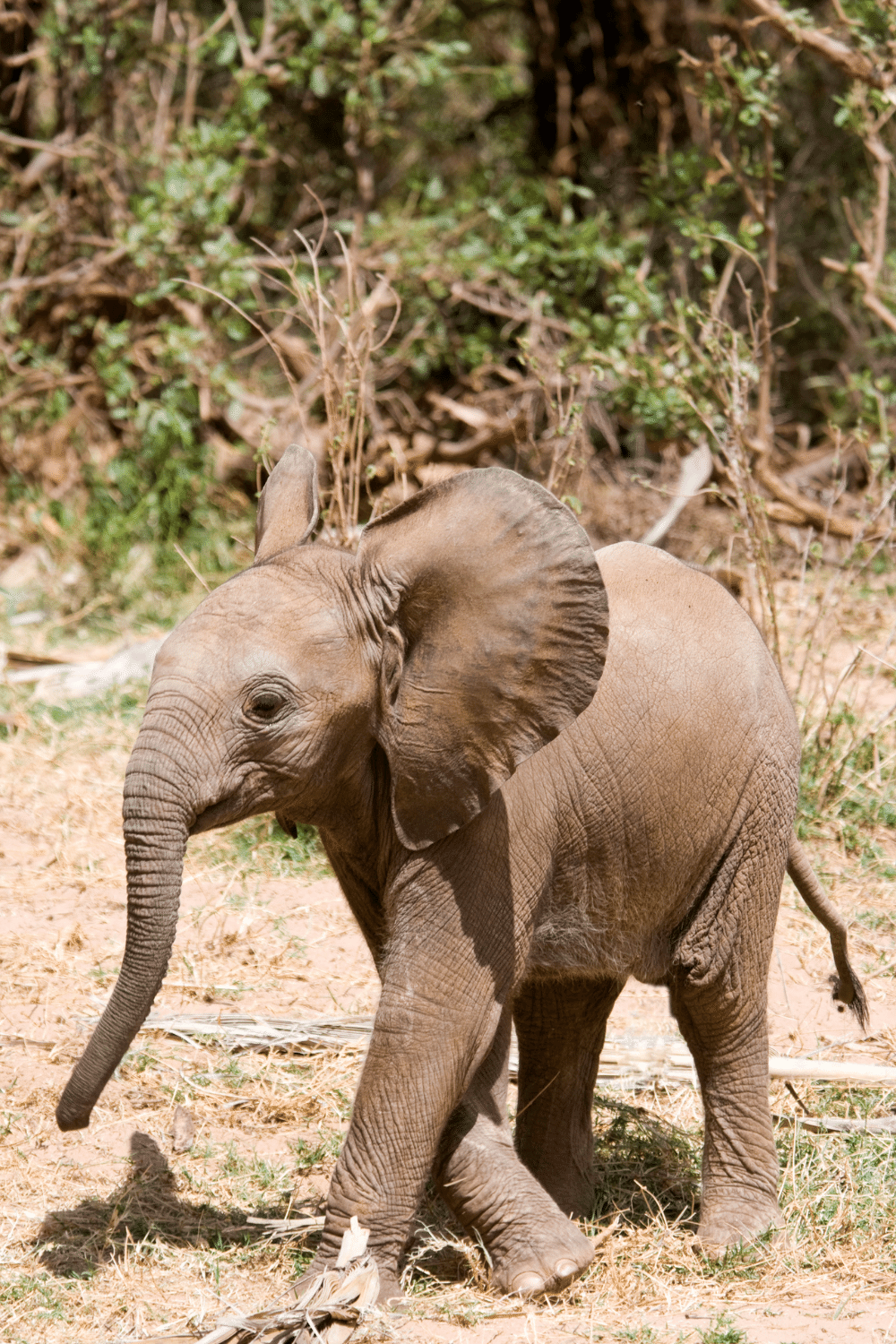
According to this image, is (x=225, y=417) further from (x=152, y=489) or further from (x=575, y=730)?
(x=575, y=730)

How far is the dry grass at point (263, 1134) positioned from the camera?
356cm

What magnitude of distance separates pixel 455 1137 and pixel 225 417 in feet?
21.1

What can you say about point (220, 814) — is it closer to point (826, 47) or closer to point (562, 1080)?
point (562, 1080)

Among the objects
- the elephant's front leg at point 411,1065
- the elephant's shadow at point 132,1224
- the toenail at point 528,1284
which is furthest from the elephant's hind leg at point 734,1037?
the elephant's shadow at point 132,1224

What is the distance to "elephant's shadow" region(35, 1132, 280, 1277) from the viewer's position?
3.71m

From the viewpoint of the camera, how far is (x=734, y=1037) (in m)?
3.93

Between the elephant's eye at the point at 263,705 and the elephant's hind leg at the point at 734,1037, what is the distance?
4.16ft

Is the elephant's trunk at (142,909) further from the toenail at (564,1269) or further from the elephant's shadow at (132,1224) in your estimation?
the toenail at (564,1269)

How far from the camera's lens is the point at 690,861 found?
3.72 meters

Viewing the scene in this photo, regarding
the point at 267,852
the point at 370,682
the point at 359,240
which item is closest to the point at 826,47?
the point at 359,240

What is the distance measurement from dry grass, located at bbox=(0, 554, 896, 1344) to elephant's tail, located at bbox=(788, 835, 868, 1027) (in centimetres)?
39

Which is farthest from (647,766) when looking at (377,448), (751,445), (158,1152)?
(377,448)

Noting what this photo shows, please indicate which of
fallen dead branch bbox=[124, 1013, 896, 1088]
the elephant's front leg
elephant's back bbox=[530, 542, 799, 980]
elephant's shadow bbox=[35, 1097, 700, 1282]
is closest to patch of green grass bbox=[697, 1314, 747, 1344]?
elephant's shadow bbox=[35, 1097, 700, 1282]

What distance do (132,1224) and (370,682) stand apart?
5.13 feet
